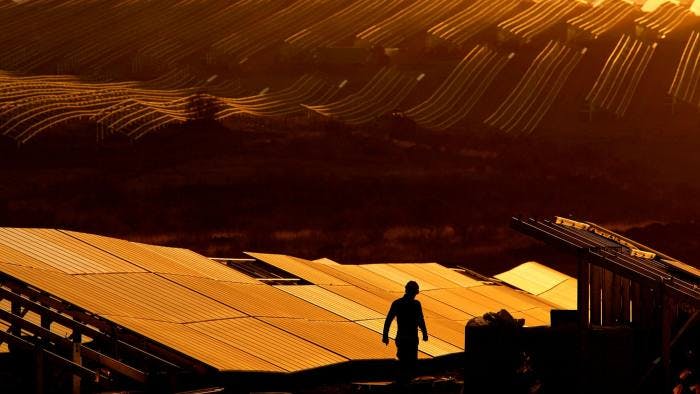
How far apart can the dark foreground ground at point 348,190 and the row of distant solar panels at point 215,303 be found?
16.5 meters

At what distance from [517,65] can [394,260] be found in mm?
22547

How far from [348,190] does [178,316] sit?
28581 mm

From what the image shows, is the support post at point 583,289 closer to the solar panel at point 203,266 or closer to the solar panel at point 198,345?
the solar panel at point 198,345

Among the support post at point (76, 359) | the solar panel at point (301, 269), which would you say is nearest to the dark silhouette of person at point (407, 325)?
the support post at point (76, 359)

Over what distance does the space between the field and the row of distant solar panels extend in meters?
16.9

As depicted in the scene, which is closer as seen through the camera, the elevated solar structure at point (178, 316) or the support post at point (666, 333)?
the elevated solar structure at point (178, 316)

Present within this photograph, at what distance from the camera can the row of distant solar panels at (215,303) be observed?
14.6 metres

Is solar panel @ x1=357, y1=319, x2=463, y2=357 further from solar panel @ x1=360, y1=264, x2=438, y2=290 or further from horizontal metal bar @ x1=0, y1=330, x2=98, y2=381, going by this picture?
horizontal metal bar @ x1=0, y1=330, x2=98, y2=381

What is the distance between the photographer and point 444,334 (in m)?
19.8

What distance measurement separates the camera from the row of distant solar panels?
14.6m

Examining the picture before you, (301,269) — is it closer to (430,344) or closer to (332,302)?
(332,302)

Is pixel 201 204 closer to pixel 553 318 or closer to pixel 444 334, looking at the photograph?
pixel 444 334

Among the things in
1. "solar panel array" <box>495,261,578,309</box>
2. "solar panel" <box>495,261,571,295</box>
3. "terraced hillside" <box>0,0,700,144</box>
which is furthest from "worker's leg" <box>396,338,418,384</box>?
"terraced hillside" <box>0,0,700,144</box>

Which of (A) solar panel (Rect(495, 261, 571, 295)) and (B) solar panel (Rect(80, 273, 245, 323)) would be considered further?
(A) solar panel (Rect(495, 261, 571, 295))
